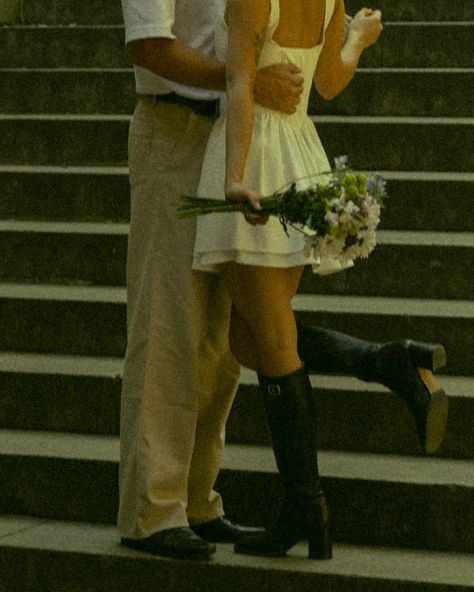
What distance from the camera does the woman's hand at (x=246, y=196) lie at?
3.48 m

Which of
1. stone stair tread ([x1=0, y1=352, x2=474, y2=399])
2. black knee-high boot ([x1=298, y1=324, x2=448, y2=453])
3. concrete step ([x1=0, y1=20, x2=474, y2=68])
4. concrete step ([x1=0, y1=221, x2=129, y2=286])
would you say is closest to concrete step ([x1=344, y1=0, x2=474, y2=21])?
concrete step ([x1=0, y1=20, x2=474, y2=68])

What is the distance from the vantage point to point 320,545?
3822 millimetres

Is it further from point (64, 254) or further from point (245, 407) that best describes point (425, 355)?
point (64, 254)

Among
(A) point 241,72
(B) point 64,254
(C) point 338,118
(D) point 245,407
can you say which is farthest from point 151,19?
(C) point 338,118

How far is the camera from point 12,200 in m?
5.92

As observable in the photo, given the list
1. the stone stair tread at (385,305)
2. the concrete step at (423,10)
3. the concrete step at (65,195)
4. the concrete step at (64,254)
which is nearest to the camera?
the stone stair tread at (385,305)

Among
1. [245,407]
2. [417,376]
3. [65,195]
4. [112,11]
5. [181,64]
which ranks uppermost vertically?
[181,64]

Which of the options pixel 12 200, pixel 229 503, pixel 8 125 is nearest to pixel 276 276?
pixel 229 503

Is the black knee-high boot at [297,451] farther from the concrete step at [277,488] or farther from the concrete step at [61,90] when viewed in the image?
the concrete step at [61,90]

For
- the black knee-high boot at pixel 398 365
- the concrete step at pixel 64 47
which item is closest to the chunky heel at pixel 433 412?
the black knee-high boot at pixel 398 365

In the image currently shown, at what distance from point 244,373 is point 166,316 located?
930 mm

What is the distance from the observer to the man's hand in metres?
3.66

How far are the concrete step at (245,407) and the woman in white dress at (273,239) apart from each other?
72cm

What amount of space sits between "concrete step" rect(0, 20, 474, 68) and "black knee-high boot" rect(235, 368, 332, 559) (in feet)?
10.1
